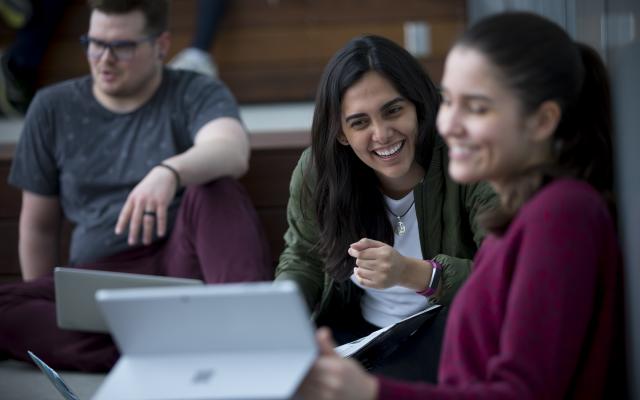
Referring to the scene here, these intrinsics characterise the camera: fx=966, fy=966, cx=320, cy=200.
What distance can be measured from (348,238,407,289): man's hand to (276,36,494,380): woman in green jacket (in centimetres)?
11

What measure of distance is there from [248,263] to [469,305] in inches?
52.1

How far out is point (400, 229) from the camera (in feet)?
6.45

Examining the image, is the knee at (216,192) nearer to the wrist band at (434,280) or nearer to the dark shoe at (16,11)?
the wrist band at (434,280)

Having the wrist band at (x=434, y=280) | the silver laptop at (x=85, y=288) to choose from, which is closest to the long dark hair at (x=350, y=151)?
the wrist band at (x=434, y=280)

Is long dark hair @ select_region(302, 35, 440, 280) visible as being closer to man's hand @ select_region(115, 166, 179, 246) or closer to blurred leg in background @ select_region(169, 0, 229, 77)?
man's hand @ select_region(115, 166, 179, 246)

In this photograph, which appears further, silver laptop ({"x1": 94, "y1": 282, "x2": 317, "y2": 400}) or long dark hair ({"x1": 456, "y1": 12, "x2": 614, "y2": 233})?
long dark hair ({"x1": 456, "y1": 12, "x2": 614, "y2": 233})

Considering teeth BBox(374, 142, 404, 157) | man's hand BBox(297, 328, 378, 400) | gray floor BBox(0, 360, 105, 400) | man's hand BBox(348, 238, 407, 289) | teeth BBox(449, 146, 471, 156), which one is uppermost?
teeth BBox(449, 146, 471, 156)

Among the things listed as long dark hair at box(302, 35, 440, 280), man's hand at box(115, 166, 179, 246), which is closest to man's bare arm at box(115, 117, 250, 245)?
man's hand at box(115, 166, 179, 246)

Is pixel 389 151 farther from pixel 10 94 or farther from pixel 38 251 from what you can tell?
pixel 10 94

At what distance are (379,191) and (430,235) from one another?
15 cm

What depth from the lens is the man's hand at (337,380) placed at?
1.07 metres

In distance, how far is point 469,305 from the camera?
47.1 inches

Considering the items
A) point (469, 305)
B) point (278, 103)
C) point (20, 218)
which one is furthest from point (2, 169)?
point (469, 305)

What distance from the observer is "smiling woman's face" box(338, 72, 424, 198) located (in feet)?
6.06
